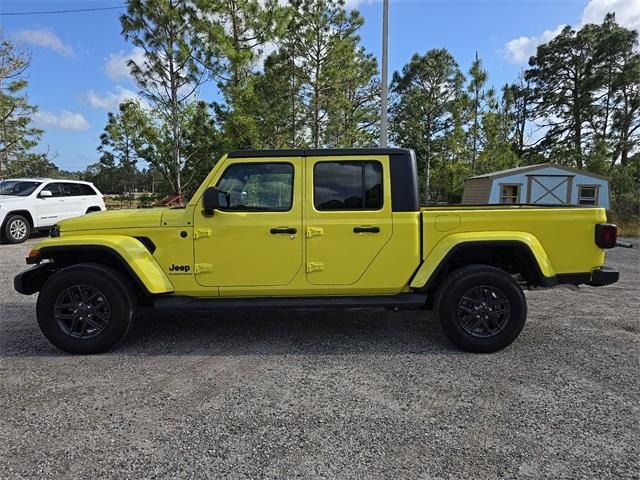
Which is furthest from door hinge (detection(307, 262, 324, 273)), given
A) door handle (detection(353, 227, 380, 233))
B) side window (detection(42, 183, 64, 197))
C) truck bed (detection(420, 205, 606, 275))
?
side window (detection(42, 183, 64, 197))

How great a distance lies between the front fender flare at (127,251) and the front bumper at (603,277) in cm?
399

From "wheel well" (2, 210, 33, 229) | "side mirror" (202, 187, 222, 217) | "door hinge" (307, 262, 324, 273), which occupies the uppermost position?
"side mirror" (202, 187, 222, 217)

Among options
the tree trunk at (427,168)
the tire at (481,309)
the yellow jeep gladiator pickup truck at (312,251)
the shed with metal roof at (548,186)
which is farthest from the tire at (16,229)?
the tree trunk at (427,168)

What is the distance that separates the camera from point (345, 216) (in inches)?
149

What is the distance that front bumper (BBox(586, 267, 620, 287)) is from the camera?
3748 millimetres

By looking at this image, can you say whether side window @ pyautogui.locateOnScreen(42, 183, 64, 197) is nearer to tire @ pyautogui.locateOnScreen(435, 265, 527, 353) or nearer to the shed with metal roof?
tire @ pyautogui.locateOnScreen(435, 265, 527, 353)

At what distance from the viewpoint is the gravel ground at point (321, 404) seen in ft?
7.32

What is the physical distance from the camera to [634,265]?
8.69 m

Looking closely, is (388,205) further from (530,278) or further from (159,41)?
(159,41)

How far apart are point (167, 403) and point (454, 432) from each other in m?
1.95

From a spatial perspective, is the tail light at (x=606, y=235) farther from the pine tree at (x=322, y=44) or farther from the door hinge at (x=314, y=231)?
the pine tree at (x=322, y=44)

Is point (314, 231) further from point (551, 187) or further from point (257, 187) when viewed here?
point (551, 187)

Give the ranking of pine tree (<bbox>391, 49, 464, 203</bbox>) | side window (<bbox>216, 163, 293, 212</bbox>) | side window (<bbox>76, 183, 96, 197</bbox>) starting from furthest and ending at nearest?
1. pine tree (<bbox>391, 49, 464, 203</bbox>)
2. side window (<bbox>76, 183, 96, 197</bbox>)
3. side window (<bbox>216, 163, 293, 212</bbox>)

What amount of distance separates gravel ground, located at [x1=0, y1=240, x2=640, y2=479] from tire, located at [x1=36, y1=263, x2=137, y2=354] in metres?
0.16
